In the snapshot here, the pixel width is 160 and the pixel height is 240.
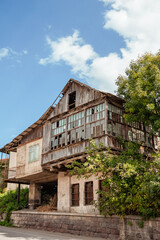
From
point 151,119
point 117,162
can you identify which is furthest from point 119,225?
point 151,119

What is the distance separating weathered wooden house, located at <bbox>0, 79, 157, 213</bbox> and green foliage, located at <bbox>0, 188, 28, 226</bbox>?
2.58m

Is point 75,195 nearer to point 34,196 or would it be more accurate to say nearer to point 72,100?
point 34,196

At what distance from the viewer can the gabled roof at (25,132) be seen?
2138cm

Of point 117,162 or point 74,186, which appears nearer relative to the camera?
point 117,162

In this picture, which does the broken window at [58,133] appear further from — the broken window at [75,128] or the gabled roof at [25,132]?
the gabled roof at [25,132]

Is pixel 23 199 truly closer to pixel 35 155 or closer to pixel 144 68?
pixel 35 155

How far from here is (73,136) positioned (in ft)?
59.8

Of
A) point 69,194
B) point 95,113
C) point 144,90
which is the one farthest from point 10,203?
point 144,90

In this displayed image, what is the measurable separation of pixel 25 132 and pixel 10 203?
6.46 m

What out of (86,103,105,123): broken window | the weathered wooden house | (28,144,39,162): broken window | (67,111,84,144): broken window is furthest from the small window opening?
(86,103,105,123): broken window

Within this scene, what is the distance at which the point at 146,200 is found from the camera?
12.1 metres

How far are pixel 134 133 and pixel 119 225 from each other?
672 centimetres

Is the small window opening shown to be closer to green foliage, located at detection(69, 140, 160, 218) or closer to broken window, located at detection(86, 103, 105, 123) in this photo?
green foliage, located at detection(69, 140, 160, 218)

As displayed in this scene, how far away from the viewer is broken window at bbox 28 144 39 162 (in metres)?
21.6
